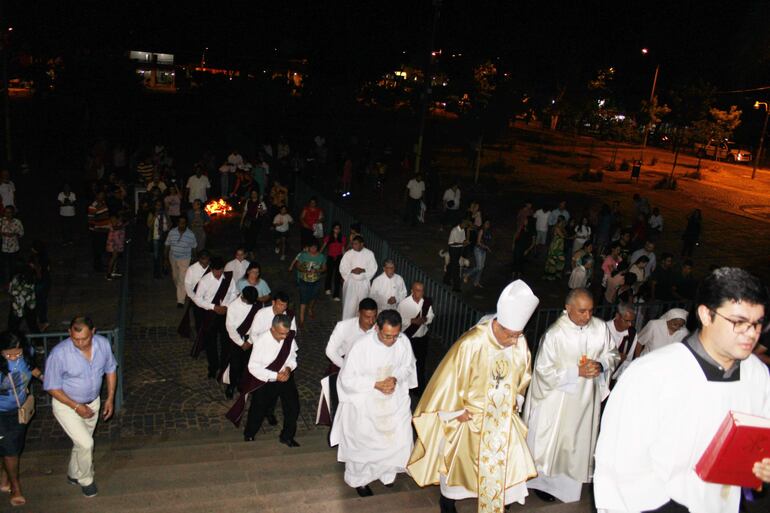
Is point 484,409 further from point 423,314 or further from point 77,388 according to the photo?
point 77,388

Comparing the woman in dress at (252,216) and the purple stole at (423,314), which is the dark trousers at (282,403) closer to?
the purple stole at (423,314)

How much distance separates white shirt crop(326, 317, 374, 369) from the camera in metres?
6.80

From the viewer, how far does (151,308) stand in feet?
39.0

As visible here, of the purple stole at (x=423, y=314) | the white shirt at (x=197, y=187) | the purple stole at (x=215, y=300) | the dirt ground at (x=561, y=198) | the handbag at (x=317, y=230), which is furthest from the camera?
the dirt ground at (x=561, y=198)

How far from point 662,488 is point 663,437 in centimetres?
26

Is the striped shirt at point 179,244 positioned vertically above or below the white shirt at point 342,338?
below

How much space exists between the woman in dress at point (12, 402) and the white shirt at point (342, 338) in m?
2.74

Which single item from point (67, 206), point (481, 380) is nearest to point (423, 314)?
point (481, 380)

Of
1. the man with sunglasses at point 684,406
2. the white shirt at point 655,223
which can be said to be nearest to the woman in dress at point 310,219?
the white shirt at point 655,223

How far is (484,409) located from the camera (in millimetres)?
5473

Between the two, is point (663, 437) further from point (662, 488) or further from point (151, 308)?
point (151, 308)

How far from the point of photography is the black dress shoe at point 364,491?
19.8 feet

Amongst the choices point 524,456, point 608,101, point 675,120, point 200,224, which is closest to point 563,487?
point 524,456

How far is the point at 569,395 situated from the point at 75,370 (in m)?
4.27
